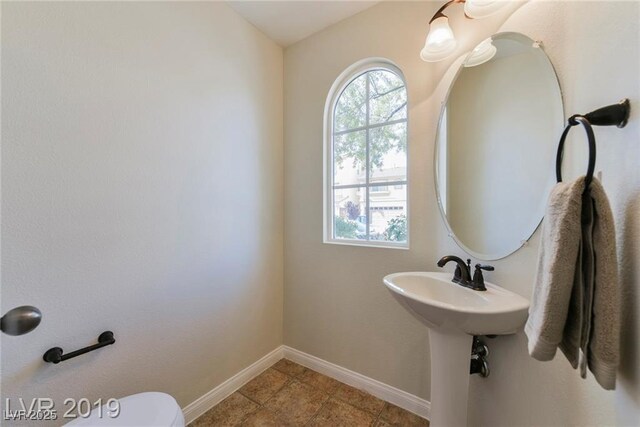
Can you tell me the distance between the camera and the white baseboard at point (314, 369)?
1.46 m

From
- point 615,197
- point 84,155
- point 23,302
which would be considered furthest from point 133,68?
point 615,197

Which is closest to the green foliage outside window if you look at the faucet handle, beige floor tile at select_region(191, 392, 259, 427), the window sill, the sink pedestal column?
the window sill

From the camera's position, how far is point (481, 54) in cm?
119

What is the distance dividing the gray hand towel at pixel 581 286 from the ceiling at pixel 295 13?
173 centimetres

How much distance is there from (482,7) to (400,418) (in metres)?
2.17

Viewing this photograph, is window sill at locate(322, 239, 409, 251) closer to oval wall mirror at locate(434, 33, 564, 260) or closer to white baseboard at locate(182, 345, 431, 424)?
oval wall mirror at locate(434, 33, 564, 260)

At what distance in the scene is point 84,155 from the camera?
106 cm

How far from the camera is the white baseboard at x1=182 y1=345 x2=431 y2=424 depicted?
1.46m

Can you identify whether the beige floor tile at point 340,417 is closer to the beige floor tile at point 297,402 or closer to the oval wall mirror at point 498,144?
the beige floor tile at point 297,402

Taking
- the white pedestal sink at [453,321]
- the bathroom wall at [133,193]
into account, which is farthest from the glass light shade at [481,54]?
the bathroom wall at [133,193]

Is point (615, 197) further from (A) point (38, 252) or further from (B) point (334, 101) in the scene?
(A) point (38, 252)

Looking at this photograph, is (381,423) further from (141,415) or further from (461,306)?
(141,415)

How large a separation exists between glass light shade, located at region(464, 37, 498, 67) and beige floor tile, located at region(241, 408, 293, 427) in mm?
2192

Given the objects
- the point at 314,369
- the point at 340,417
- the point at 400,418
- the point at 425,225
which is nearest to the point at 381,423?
the point at 400,418
